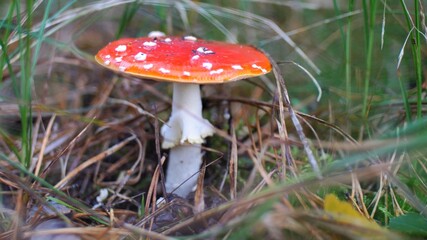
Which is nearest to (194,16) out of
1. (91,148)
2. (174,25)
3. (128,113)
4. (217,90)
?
(174,25)

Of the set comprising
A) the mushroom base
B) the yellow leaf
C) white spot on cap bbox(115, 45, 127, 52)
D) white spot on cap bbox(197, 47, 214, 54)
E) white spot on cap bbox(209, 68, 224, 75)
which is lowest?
the mushroom base

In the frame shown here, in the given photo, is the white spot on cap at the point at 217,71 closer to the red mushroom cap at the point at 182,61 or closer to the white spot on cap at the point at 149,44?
the red mushroom cap at the point at 182,61

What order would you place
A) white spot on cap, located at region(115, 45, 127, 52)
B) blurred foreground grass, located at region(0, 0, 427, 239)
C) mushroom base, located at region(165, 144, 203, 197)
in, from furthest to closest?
mushroom base, located at region(165, 144, 203, 197)
white spot on cap, located at region(115, 45, 127, 52)
blurred foreground grass, located at region(0, 0, 427, 239)

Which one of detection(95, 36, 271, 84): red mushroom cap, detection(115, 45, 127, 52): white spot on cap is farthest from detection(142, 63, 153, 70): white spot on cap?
detection(115, 45, 127, 52): white spot on cap

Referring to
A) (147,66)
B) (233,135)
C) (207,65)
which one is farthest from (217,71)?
(233,135)

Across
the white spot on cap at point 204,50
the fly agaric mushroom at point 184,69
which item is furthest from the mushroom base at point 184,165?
the white spot on cap at point 204,50

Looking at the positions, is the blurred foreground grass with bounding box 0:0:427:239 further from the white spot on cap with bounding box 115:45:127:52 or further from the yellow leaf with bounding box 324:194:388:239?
the white spot on cap with bounding box 115:45:127:52

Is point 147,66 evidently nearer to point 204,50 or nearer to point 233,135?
point 204,50

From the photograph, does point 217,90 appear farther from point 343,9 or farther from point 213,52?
point 343,9
